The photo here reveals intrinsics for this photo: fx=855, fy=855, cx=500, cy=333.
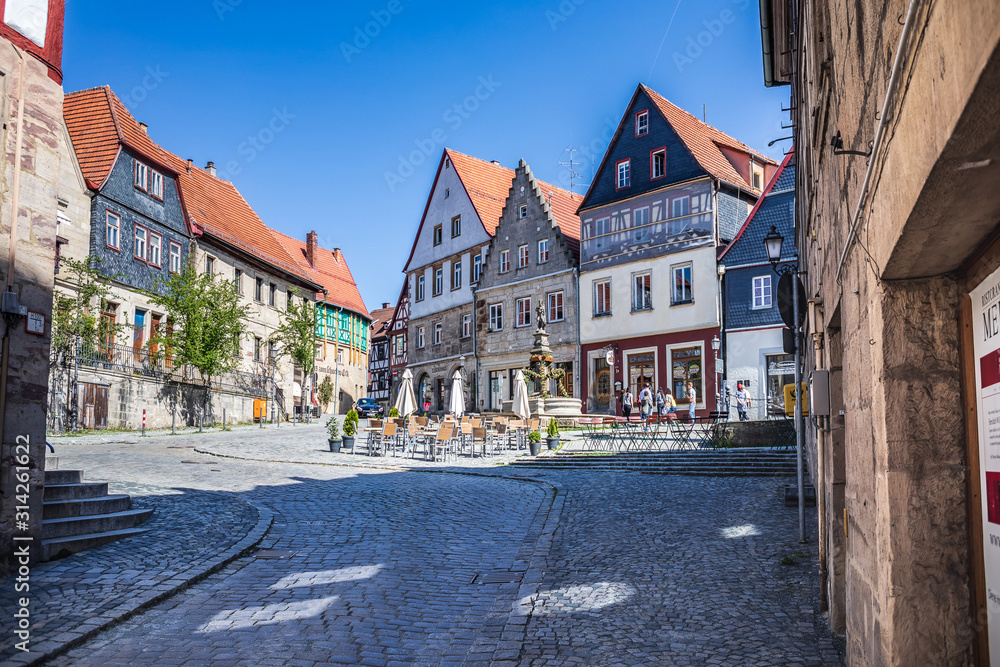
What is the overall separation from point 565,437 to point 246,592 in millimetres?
19896

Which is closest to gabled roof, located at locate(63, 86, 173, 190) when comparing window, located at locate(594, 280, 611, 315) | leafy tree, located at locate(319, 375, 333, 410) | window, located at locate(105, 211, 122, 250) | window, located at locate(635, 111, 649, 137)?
window, located at locate(105, 211, 122, 250)

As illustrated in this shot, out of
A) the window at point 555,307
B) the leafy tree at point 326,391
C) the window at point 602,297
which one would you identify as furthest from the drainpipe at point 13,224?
the leafy tree at point 326,391

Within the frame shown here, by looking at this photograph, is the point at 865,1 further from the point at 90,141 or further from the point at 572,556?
the point at 90,141

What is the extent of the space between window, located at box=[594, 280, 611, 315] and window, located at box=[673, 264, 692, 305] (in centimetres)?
354

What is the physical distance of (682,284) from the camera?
111ft

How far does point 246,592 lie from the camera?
291 inches

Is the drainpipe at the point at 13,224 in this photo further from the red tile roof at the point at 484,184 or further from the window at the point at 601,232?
the red tile roof at the point at 484,184

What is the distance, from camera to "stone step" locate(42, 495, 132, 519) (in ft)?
29.4

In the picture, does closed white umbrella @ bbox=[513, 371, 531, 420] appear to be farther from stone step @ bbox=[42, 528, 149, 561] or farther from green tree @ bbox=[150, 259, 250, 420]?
stone step @ bbox=[42, 528, 149, 561]

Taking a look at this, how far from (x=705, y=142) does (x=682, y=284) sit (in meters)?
7.19

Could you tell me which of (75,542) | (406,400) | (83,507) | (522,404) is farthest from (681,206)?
(75,542)

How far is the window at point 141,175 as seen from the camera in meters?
33.1

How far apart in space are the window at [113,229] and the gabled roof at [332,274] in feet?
70.8

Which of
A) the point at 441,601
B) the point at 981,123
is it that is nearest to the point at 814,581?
the point at 441,601
